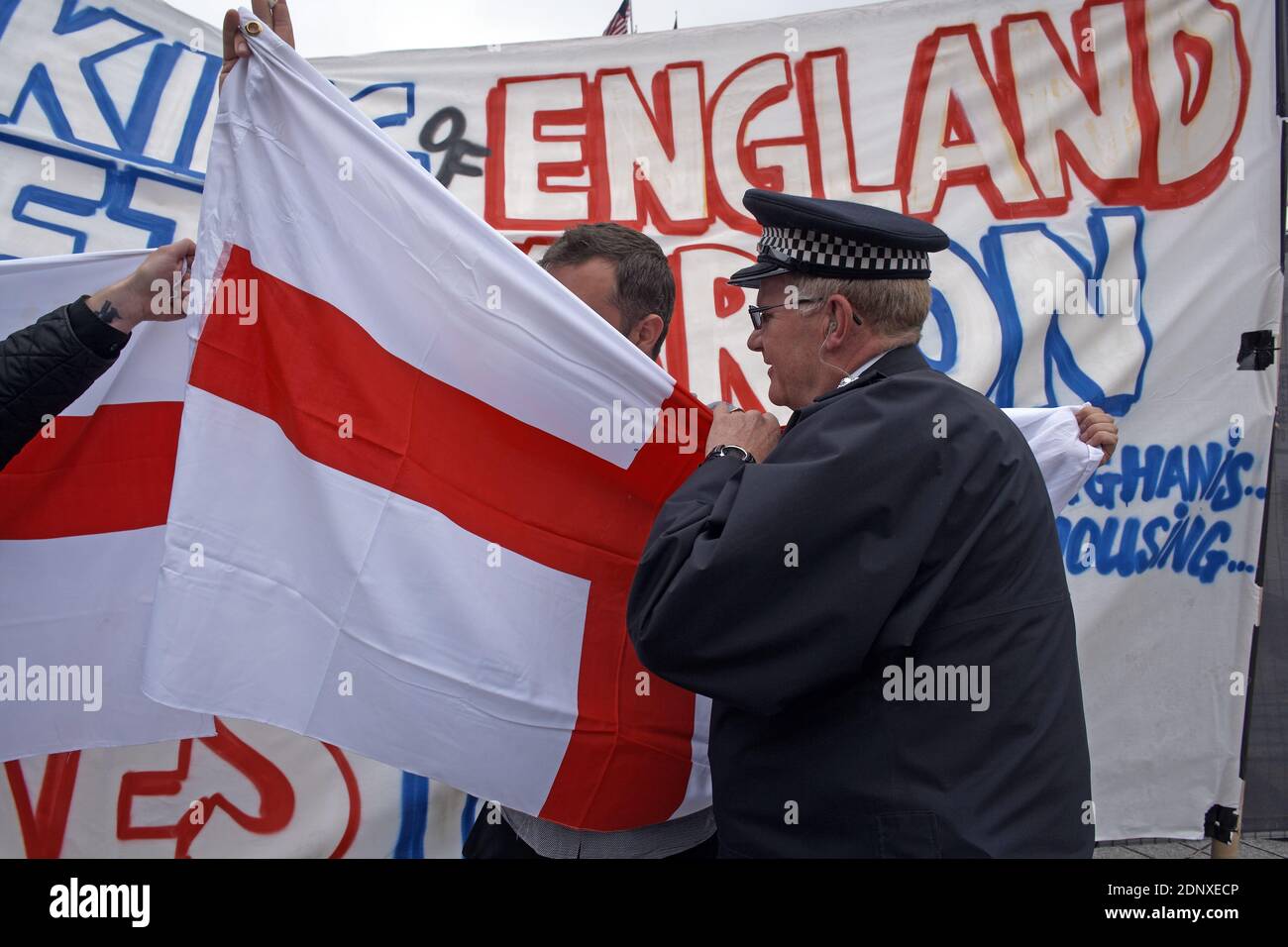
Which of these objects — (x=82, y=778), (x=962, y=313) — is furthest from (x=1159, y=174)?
(x=82, y=778)

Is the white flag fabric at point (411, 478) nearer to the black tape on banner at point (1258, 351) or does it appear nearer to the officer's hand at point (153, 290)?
the officer's hand at point (153, 290)

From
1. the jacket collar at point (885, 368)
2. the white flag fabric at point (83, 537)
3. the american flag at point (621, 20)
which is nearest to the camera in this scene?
the jacket collar at point (885, 368)

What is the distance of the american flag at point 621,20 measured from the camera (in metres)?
4.27

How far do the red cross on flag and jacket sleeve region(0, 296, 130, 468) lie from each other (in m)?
0.34

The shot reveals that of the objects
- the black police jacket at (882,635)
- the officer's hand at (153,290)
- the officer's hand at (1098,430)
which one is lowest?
the black police jacket at (882,635)

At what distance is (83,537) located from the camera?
2.22m

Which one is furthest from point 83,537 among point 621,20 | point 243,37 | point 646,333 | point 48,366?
point 621,20

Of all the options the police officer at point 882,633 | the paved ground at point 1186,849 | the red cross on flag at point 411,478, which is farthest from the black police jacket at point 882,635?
the paved ground at point 1186,849

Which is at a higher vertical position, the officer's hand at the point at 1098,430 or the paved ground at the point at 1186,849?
the officer's hand at the point at 1098,430

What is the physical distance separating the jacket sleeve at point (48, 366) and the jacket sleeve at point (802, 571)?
4.27ft

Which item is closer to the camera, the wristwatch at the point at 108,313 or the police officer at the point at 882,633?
the police officer at the point at 882,633

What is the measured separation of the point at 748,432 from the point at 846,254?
0.36m

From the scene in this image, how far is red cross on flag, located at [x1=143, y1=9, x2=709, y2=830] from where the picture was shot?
1.80 metres
